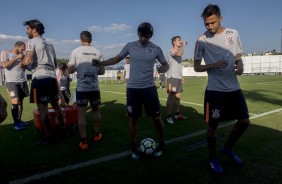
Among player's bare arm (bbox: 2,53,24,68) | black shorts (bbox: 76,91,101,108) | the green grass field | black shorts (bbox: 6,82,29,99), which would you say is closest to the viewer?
the green grass field

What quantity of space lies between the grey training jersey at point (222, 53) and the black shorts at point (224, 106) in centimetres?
9

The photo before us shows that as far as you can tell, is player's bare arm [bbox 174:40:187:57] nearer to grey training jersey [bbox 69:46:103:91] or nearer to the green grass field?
the green grass field

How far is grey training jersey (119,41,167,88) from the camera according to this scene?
443cm

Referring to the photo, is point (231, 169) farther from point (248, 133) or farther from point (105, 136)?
point (105, 136)

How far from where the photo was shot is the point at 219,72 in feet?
12.8

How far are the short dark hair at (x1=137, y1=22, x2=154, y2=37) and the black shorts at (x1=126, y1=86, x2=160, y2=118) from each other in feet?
3.09

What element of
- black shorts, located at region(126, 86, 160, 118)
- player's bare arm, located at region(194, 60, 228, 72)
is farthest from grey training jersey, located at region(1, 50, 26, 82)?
player's bare arm, located at region(194, 60, 228, 72)

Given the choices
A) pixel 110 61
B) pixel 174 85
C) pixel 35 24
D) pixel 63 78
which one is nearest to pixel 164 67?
pixel 110 61

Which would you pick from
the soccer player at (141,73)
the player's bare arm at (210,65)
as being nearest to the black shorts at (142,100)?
the soccer player at (141,73)

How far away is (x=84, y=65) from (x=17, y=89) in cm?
327

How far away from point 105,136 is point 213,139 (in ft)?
9.18

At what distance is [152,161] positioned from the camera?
4355 mm

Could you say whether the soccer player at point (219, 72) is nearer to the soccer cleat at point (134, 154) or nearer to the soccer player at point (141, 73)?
the soccer player at point (141, 73)

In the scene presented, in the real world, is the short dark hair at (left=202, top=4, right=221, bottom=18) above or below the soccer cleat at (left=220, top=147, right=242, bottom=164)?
above
